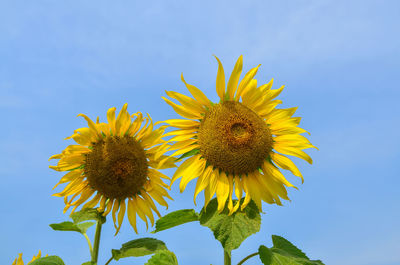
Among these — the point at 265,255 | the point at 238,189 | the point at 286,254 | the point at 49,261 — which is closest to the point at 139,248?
the point at 49,261

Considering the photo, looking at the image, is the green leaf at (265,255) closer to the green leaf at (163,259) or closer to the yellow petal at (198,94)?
the green leaf at (163,259)

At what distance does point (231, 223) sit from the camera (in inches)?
165

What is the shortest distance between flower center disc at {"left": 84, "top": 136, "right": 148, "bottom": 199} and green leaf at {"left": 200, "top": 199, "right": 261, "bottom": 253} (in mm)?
1734

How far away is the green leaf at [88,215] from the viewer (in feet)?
18.5

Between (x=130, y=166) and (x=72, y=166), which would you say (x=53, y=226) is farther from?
(x=130, y=166)

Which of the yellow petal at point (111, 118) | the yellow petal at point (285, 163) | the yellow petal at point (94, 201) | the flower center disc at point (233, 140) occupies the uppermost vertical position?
the yellow petal at point (111, 118)

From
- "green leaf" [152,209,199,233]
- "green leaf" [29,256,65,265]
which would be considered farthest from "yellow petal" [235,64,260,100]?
"green leaf" [29,256,65,265]

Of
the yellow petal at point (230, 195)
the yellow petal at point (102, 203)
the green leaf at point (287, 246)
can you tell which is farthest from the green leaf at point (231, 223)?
the yellow petal at point (102, 203)

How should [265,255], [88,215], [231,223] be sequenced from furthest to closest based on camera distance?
[88,215]
[265,255]
[231,223]

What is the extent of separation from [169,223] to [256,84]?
6.57 ft

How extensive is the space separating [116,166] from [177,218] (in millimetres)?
1539

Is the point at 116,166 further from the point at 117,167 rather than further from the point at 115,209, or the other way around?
the point at 115,209

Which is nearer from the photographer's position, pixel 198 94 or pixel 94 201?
pixel 198 94

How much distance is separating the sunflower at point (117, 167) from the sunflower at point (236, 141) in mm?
1095
